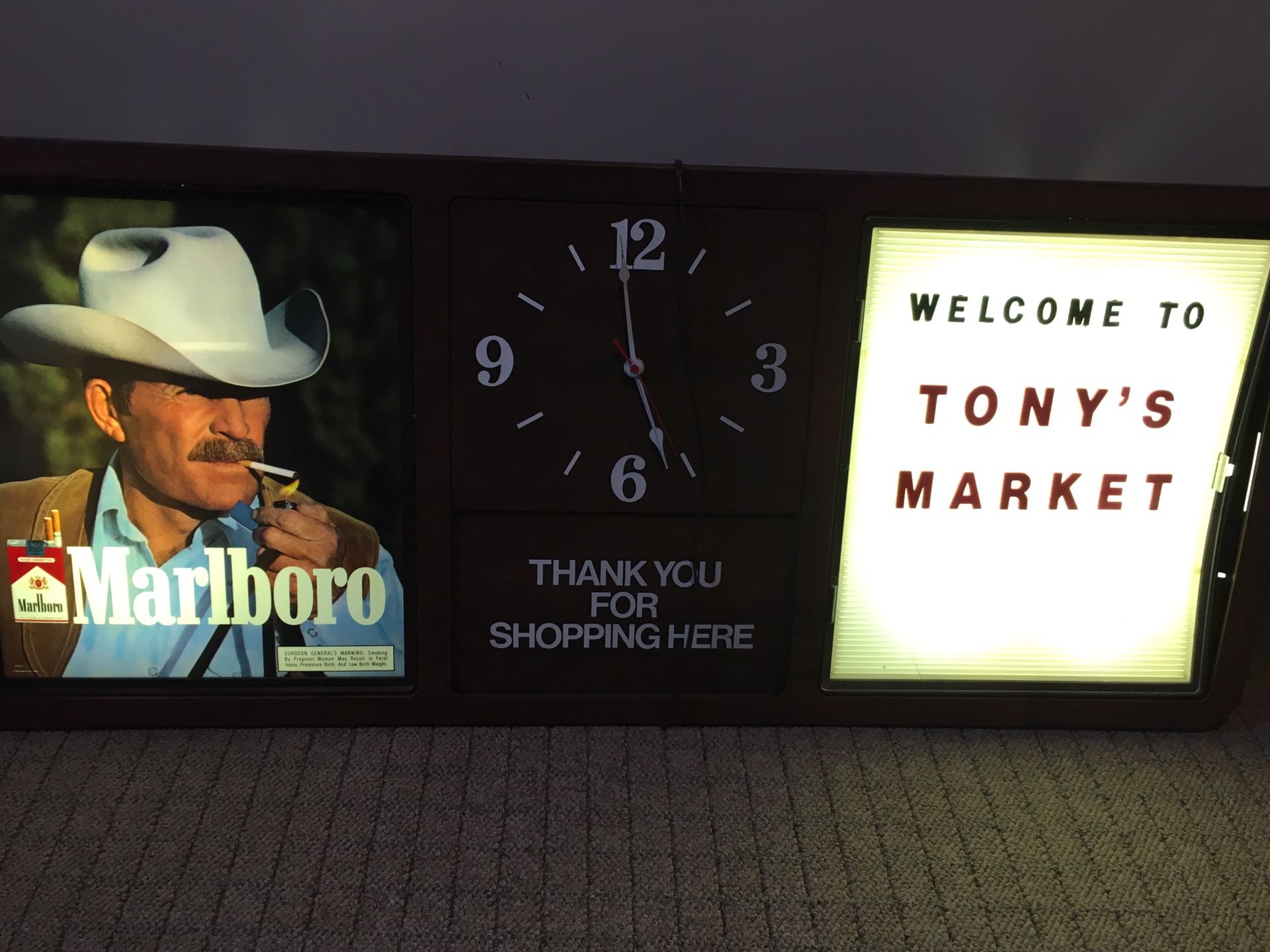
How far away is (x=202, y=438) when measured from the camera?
0.87 m

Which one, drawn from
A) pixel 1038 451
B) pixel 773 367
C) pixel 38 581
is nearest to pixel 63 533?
pixel 38 581

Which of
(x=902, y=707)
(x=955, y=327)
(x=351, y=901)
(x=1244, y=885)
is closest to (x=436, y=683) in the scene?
(x=351, y=901)

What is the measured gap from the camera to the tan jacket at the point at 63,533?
870 mm

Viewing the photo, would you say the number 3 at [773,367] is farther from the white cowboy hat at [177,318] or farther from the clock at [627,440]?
the white cowboy hat at [177,318]

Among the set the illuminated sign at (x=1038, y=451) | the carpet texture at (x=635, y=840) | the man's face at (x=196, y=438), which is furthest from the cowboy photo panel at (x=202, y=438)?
the illuminated sign at (x=1038, y=451)

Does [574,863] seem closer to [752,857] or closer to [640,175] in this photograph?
[752,857]

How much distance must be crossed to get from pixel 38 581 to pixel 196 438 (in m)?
0.20

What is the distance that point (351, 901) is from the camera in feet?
2.51

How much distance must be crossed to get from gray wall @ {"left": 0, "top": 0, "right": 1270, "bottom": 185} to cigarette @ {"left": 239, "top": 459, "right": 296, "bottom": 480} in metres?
0.35

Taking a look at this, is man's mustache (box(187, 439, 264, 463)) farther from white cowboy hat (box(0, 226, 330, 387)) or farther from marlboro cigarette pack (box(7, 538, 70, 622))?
marlboro cigarette pack (box(7, 538, 70, 622))

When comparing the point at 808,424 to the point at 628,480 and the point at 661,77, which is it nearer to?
the point at 628,480

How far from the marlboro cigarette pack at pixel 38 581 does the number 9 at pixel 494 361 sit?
1.36 feet

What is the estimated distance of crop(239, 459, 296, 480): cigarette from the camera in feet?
2.88

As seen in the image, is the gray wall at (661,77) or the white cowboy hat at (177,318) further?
the gray wall at (661,77)
